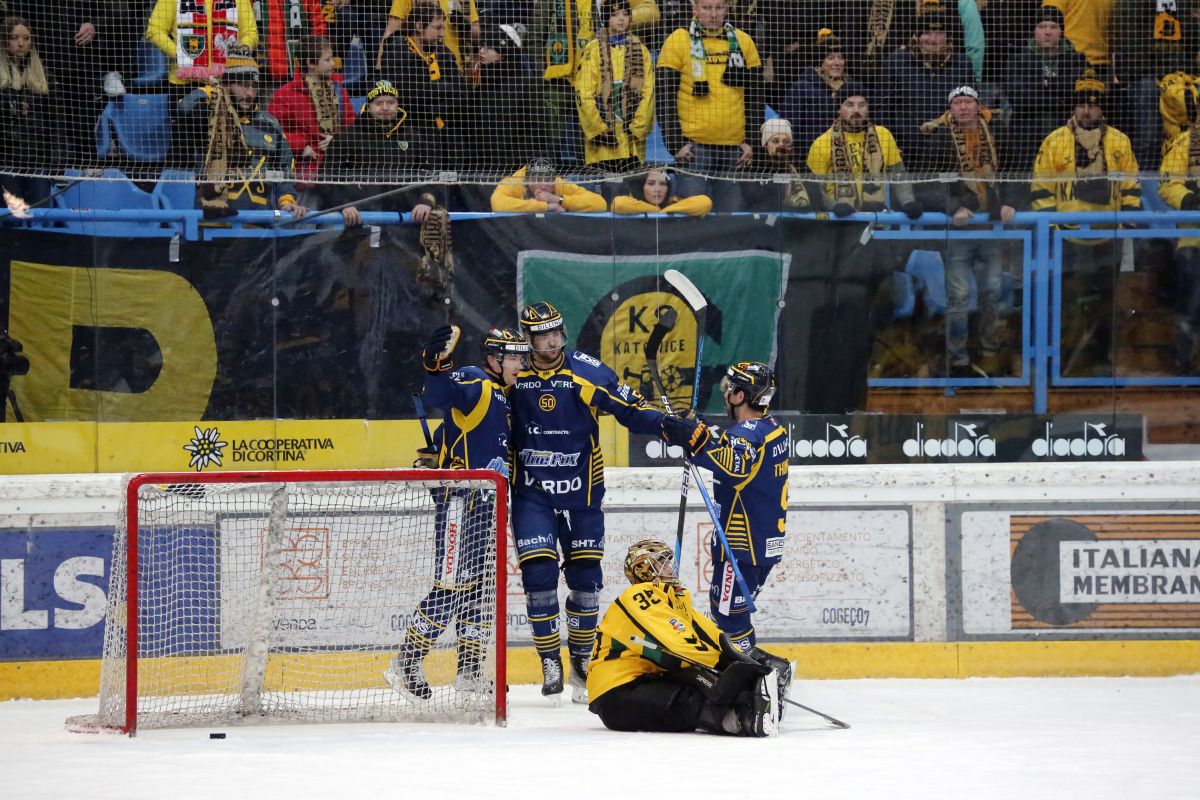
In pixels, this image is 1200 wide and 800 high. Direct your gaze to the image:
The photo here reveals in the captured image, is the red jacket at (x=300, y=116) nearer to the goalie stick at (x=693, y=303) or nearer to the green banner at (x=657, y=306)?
the green banner at (x=657, y=306)

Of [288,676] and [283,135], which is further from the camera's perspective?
[283,135]

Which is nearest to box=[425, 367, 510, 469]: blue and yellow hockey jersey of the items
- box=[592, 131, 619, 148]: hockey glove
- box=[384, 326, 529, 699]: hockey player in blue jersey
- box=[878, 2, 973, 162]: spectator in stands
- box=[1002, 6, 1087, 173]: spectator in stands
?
box=[384, 326, 529, 699]: hockey player in blue jersey

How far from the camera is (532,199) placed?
7.04 meters

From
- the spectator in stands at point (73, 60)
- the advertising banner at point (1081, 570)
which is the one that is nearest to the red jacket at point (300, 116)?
the spectator in stands at point (73, 60)

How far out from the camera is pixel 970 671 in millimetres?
6875

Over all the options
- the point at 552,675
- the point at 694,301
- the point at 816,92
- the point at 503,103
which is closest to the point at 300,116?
the point at 503,103

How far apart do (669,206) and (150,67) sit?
8.04 feet

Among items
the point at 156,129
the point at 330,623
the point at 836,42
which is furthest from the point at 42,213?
the point at 836,42

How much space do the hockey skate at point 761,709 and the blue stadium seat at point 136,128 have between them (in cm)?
372

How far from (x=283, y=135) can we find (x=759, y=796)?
4.21 m

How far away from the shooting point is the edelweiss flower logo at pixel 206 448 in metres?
6.77

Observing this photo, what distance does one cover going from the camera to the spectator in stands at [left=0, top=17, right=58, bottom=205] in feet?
22.0

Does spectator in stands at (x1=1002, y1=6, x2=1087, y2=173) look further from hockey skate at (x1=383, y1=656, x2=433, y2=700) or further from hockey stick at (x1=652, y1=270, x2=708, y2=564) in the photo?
hockey skate at (x1=383, y1=656, x2=433, y2=700)

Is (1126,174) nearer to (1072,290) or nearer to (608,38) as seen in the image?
(1072,290)
